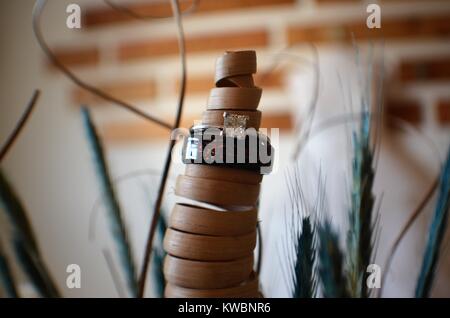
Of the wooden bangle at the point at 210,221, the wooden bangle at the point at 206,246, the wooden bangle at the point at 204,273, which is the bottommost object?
the wooden bangle at the point at 204,273

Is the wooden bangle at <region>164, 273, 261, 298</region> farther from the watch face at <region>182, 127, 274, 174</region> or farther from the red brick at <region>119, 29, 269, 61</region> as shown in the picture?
the red brick at <region>119, 29, 269, 61</region>

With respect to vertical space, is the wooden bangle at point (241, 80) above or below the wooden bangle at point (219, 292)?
above

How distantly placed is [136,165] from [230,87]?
85 centimetres

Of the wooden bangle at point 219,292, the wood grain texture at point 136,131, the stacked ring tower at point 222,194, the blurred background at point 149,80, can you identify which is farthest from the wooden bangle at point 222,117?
the wood grain texture at point 136,131

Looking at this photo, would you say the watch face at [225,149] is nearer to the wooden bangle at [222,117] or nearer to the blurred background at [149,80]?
the wooden bangle at [222,117]

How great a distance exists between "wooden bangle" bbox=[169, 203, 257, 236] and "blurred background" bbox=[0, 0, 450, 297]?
62 cm

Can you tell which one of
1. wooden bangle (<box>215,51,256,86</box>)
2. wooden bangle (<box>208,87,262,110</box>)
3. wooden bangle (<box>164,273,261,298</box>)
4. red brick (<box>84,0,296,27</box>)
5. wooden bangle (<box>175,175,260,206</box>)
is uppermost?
red brick (<box>84,0,296,27</box>)

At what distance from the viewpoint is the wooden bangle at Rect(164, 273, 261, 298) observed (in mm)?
279

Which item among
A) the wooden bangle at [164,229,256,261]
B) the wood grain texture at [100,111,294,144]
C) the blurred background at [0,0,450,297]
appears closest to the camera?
the wooden bangle at [164,229,256,261]

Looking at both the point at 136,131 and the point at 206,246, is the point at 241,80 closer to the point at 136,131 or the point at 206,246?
the point at 206,246

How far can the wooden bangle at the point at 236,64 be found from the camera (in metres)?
0.29

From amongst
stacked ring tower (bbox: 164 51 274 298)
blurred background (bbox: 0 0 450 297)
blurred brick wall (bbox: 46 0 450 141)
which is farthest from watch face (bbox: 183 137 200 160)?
blurred brick wall (bbox: 46 0 450 141)

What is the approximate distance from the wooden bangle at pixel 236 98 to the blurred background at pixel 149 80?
62 centimetres
